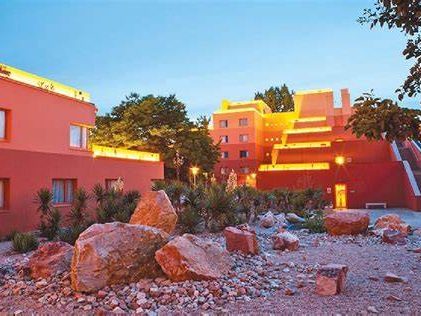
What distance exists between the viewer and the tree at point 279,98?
5772 centimetres

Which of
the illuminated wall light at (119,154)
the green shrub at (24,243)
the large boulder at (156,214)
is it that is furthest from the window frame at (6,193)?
the large boulder at (156,214)

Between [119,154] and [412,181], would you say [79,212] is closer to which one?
[119,154]

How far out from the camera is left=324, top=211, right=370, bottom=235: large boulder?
1214cm

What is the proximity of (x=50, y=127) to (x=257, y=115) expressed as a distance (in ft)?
101

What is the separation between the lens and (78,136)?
18.8 m

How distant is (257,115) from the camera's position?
44.6 metres

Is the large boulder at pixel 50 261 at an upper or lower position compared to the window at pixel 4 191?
lower

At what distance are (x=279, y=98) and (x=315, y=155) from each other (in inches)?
952

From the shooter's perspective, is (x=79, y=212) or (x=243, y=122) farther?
(x=243, y=122)

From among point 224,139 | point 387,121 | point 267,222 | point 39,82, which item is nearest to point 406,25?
point 387,121

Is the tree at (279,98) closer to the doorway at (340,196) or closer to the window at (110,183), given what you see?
the doorway at (340,196)

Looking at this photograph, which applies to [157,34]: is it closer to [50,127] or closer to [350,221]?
[50,127]

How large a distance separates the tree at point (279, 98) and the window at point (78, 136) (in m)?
42.6

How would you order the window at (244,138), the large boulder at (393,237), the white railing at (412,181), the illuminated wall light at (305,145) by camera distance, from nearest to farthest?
the large boulder at (393,237), the white railing at (412,181), the illuminated wall light at (305,145), the window at (244,138)
